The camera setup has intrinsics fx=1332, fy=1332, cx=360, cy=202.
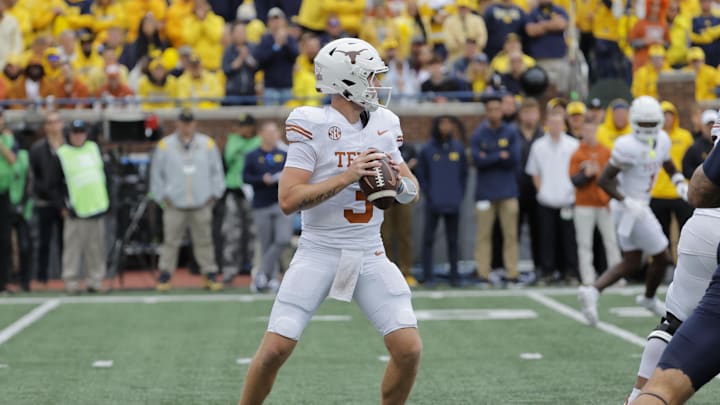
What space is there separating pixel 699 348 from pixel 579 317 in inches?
305

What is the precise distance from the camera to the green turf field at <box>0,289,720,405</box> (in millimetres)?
8117

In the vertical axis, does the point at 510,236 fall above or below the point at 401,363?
below

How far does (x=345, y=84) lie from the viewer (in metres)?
6.11

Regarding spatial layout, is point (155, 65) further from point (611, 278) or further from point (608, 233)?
point (611, 278)

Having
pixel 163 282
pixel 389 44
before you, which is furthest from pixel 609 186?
pixel 389 44

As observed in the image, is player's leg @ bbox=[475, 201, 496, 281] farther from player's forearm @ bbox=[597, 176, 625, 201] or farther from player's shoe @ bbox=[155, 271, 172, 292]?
player's forearm @ bbox=[597, 176, 625, 201]

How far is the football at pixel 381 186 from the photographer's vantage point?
5820mm

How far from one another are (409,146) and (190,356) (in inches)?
254

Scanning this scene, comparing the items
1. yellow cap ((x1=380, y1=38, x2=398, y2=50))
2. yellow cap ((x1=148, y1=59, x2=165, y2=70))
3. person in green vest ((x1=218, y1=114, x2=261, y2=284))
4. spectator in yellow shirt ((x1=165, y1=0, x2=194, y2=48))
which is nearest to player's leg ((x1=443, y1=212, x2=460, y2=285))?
person in green vest ((x1=218, y1=114, x2=261, y2=284))

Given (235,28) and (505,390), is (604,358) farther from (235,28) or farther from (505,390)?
(235,28)

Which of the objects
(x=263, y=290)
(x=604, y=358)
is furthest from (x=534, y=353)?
(x=263, y=290)

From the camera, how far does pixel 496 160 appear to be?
50.9ft

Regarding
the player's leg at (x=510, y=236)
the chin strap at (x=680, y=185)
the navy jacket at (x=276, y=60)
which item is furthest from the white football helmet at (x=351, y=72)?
the navy jacket at (x=276, y=60)

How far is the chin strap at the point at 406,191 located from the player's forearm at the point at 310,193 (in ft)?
0.92
